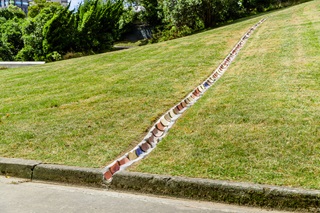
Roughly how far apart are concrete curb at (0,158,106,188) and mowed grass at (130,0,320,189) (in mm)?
496

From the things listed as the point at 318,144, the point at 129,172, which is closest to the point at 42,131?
the point at 129,172

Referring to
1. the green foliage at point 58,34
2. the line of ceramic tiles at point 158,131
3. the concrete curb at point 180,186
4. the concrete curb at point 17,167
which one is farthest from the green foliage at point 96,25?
the concrete curb at point 180,186

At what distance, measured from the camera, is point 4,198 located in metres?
3.95

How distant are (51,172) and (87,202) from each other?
96cm

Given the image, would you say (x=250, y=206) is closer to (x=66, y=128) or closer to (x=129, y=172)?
(x=129, y=172)

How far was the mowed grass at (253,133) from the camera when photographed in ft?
12.6

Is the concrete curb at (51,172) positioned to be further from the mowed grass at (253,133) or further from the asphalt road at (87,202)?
the mowed grass at (253,133)

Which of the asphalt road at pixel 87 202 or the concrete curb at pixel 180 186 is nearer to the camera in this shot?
the concrete curb at pixel 180 186

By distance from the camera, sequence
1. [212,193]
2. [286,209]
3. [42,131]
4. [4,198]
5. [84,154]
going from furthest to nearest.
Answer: [42,131] < [84,154] < [4,198] < [212,193] < [286,209]

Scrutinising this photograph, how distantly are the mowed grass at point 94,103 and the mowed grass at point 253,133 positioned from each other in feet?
2.49

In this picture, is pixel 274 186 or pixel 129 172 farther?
pixel 129 172

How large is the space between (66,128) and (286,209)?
3.86 metres

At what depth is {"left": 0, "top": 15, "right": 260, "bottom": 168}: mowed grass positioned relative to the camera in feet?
16.8

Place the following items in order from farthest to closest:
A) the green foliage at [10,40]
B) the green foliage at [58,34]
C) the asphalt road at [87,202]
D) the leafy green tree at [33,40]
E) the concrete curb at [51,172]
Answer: the green foliage at [10,40] → the leafy green tree at [33,40] → the green foliage at [58,34] → the concrete curb at [51,172] → the asphalt road at [87,202]
